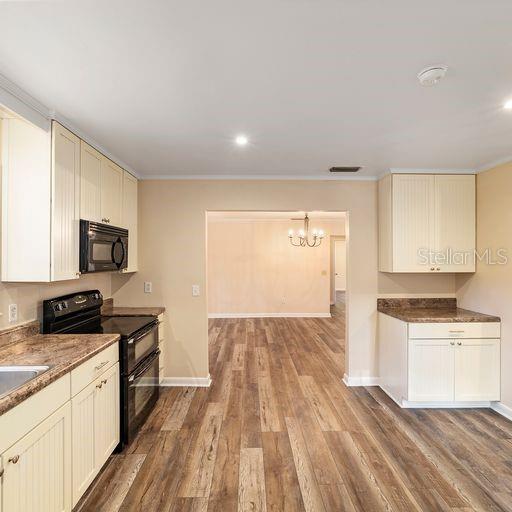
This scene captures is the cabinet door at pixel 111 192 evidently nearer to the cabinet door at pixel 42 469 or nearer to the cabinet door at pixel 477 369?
the cabinet door at pixel 42 469

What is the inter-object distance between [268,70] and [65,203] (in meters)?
1.65

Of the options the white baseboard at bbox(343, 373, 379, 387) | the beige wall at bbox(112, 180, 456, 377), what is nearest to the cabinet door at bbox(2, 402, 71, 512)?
the beige wall at bbox(112, 180, 456, 377)

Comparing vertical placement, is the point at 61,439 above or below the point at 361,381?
above

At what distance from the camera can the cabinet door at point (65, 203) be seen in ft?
6.64

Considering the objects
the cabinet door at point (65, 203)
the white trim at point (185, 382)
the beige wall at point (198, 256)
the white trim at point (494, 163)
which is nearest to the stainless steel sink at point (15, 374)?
the cabinet door at point (65, 203)

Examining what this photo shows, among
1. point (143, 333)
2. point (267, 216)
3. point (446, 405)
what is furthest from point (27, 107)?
point (267, 216)

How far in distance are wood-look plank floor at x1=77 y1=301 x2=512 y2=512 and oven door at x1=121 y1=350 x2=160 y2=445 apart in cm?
11

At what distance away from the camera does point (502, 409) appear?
2.94 metres

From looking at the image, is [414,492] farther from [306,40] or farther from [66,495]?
[306,40]

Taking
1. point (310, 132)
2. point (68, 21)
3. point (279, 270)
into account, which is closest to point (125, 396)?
point (68, 21)

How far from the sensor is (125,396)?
2.35m

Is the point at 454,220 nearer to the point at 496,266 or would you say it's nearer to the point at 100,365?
the point at 496,266

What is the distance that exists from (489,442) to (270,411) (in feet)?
6.08

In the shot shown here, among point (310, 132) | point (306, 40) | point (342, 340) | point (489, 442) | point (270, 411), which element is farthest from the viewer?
point (342, 340)
